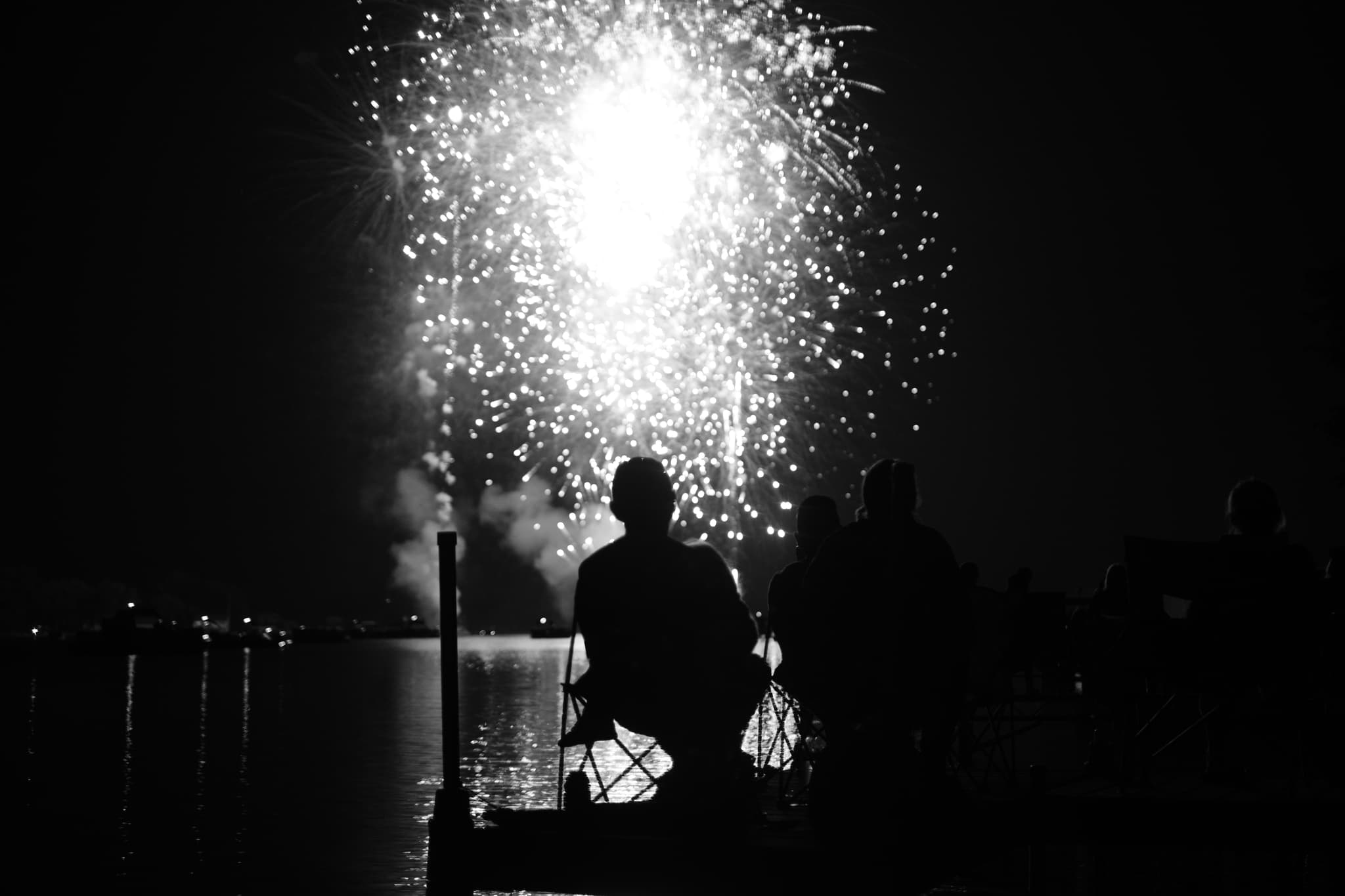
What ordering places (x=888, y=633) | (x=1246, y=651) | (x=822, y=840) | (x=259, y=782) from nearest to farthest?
(x=822, y=840) < (x=888, y=633) < (x=1246, y=651) < (x=259, y=782)

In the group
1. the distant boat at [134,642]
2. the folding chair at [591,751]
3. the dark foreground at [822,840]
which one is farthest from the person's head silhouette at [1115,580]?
the distant boat at [134,642]

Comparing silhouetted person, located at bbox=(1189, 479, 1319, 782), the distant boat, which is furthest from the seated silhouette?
the distant boat

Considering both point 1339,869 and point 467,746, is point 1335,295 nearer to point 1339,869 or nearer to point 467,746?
point 467,746

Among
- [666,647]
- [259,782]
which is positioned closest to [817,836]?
Result: [666,647]

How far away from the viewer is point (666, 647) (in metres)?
6.21

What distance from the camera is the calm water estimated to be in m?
10.0

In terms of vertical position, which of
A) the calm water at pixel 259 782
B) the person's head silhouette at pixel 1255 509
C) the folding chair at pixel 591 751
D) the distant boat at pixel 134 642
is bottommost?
Result: the calm water at pixel 259 782

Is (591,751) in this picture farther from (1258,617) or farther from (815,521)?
(1258,617)

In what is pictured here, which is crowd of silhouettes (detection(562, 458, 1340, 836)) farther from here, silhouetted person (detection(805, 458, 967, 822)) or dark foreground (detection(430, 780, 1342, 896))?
dark foreground (detection(430, 780, 1342, 896))

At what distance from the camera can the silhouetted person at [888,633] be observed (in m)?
6.07

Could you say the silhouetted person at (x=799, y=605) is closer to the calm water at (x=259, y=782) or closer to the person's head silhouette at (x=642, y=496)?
the person's head silhouette at (x=642, y=496)

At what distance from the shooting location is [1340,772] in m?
7.46

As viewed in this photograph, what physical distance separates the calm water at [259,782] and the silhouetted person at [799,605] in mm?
2846

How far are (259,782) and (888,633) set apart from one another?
11274 millimetres
